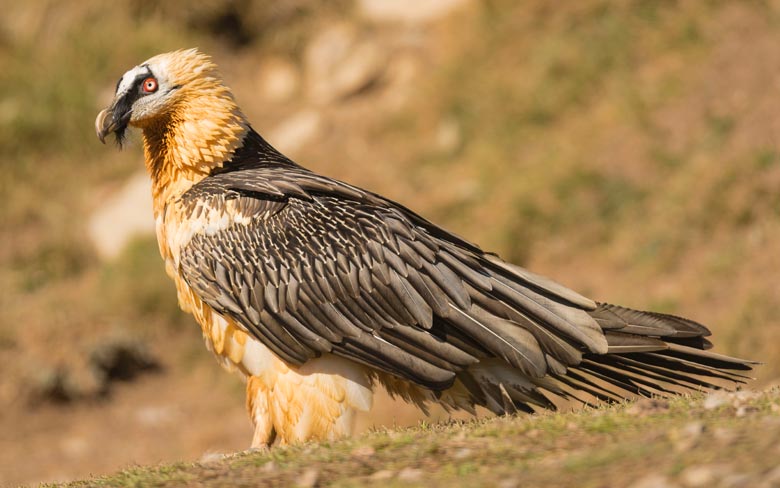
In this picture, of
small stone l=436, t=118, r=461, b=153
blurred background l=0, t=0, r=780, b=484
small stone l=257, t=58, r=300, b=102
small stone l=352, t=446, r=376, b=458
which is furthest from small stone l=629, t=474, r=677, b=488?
small stone l=257, t=58, r=300, b=102

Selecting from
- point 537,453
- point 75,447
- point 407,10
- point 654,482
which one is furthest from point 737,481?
point 407,10

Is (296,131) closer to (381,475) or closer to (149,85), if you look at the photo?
(149,85)

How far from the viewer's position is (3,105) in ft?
69.8

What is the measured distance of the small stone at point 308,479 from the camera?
216 inches

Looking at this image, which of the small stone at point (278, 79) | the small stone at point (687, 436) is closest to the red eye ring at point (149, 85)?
the small stone at point (687, 436)

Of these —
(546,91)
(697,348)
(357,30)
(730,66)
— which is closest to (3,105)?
(357,30)

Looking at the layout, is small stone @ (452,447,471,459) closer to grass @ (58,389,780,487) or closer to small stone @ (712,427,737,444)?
grass @ (58,389,780,487)

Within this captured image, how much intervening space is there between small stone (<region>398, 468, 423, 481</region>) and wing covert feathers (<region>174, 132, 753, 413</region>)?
1.96 meters

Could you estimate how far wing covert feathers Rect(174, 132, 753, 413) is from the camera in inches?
297

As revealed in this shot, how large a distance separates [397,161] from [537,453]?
1410 cm

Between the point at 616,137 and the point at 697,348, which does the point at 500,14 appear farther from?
the point at 697,348

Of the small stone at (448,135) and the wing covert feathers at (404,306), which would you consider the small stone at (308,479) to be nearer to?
the wing covert feathers at (404,306)

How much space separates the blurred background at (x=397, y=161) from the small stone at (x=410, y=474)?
8.00 m

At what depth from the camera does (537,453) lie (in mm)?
5496
